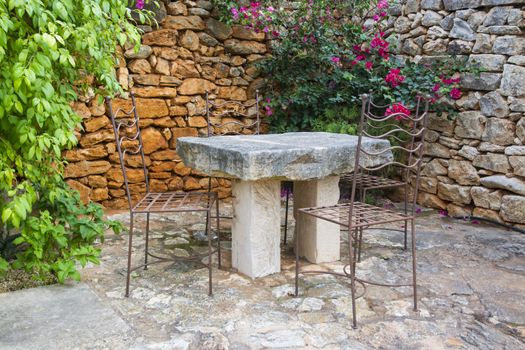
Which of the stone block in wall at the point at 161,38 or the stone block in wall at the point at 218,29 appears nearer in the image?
the stone block in wall at the point at 161,38

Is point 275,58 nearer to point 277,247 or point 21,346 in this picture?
point 277,247

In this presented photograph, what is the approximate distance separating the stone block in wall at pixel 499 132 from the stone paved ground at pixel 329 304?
34.7 inches

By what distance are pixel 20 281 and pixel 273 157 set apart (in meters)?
1.51

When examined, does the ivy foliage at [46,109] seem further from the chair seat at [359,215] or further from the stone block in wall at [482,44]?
the stone block in wall at [482,44]

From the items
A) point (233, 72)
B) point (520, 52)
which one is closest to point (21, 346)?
point (233, 72)

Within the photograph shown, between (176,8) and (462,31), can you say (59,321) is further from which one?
(462,31)

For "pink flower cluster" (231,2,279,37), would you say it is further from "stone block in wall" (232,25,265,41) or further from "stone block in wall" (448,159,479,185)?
"stone block in wall" (448,159,479,185)

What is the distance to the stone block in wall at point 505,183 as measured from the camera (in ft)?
13.3

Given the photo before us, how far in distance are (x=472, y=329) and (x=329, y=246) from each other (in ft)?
3.56

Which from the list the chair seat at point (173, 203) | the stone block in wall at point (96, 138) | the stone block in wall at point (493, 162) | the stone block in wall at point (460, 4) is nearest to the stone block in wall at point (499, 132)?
the stone block in wall at point (493, 162)

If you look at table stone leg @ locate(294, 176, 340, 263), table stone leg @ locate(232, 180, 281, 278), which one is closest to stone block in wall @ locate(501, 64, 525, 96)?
table stone leg @ locate(294, 176, 340, 263)

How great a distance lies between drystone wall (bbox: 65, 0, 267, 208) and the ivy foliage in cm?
144

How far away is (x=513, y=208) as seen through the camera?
411cm

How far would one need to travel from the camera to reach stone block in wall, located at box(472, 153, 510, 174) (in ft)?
13.6
